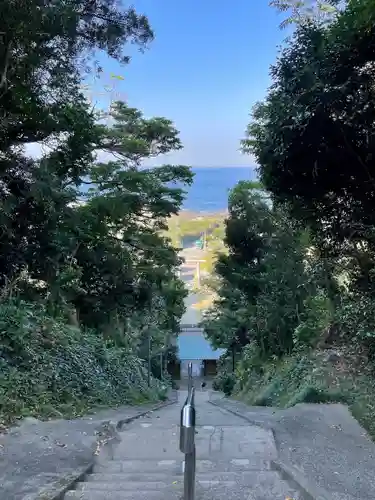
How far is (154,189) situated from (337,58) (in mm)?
10757

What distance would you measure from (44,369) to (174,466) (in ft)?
13.4

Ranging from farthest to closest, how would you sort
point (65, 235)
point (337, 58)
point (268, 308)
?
point (268, 308) < point (65, 235) < point (337, 58)

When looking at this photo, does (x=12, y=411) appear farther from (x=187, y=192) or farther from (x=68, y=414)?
(x=187, y=192)

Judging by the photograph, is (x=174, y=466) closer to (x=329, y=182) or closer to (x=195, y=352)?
(x=329, y=182)

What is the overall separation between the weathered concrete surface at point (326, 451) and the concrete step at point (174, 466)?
26cm

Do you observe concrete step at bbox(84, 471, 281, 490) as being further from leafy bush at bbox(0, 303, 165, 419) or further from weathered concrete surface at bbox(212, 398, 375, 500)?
leafy bush at bbox(0, 303, 165, 419)

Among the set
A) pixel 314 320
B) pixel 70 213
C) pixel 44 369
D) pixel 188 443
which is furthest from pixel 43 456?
pixel 314 320

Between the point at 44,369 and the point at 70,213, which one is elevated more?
the point at 70,213

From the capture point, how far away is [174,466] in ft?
15.4

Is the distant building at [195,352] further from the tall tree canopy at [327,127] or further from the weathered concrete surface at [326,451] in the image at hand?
the weathered concrete surface at [326,451]

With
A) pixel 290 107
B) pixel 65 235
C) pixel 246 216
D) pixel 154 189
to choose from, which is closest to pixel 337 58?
pixel 290 107

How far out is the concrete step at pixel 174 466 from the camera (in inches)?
176

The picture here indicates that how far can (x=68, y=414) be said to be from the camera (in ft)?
24.7

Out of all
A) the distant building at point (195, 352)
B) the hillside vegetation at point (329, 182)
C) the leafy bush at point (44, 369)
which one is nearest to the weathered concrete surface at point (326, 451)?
the hillside vegetation at point (329, 182)
